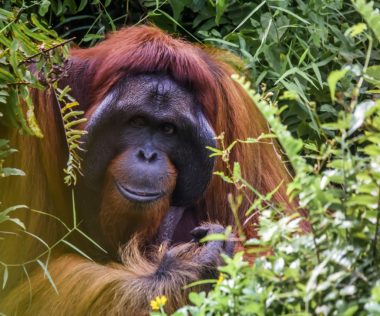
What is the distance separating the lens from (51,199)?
3152 mm

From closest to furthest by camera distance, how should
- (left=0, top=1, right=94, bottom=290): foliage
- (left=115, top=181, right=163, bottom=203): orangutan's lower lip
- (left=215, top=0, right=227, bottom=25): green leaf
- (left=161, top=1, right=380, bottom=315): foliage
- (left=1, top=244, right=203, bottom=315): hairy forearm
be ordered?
1. (left=161, top=1, right=380, bottom=315): foliage
2. (left=0, top=1, right=94, bottom=290): foliage
3. (left=1, top=244, right=203, bottom=315): hairy forearm
4. (left=115, top=181, right=163, bottom=203): orangutan's lower lip
5. (left=215, top=0, right=227, bottom=25): green leaf

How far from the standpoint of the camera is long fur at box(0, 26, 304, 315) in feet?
9.48

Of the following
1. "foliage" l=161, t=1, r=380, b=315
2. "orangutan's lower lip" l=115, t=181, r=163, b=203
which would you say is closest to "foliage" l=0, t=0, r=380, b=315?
"foliage" l=161, t=1, r=380, b=315

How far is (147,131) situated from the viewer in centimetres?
311

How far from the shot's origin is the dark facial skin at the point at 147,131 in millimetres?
3074

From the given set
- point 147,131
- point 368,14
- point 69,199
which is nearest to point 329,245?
point 368,14

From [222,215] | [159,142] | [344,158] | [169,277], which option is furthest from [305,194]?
[222,215]

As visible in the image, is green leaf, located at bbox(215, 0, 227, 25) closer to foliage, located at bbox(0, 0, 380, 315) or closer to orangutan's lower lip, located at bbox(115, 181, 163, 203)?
foliage, located at bbox(0, 0, 380, 315)

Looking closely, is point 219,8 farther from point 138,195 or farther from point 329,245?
point 329,245

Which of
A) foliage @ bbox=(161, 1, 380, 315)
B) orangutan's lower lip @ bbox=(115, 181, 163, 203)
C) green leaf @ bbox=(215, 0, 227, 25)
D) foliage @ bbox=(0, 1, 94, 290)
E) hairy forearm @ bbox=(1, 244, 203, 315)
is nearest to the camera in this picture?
foliage @ bbox=(161, 1, 380, 315)

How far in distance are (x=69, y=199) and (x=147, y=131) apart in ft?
1.19

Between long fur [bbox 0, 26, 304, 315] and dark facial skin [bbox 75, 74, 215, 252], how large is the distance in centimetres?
5

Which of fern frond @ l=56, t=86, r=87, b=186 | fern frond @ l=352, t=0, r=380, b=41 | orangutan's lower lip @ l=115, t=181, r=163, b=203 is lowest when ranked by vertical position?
orangutan's lower lip @ l=115, t=181, r=163, b=203

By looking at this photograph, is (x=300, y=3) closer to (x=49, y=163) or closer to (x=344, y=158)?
(x=49, y=163)
